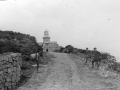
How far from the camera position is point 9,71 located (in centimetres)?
1053

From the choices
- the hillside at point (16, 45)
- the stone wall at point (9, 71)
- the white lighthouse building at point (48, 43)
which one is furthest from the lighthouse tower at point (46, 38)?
the stone wall at point (9, 71)

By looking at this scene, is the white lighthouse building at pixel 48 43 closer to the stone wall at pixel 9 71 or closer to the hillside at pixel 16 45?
the hillside at pixel 16 45

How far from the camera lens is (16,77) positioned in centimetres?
1121

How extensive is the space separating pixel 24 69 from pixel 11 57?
4410 millimetres

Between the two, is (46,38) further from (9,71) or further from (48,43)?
(9,71)

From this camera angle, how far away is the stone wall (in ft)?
33.4

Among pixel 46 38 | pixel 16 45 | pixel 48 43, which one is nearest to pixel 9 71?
pixel 16 45

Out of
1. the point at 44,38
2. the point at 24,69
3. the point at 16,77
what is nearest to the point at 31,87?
the point at 16,77

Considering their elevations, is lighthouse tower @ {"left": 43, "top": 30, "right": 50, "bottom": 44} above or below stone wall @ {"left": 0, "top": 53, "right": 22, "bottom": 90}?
above

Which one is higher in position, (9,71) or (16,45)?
(16,45)

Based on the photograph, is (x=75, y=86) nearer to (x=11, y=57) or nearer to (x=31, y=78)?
(x=31, y=78)

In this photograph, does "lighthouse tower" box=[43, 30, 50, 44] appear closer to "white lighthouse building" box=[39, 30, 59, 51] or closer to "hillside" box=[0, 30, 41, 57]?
"white lighthouse building" box=[39, 30, 59, 51]

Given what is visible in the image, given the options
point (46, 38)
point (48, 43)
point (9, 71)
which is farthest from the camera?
point (46, 38)

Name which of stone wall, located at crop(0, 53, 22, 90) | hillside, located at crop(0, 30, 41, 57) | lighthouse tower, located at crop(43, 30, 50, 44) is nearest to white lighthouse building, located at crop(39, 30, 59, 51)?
Result: lighthouse tower, located at crop(43, 30, 50, 44)
